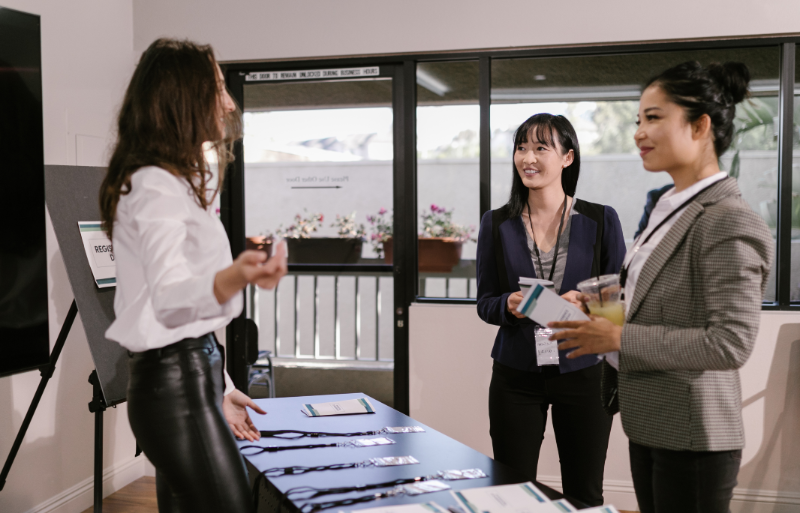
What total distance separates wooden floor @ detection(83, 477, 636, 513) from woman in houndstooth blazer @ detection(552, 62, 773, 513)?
2513 mm

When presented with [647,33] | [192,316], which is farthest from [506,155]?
[192,316]

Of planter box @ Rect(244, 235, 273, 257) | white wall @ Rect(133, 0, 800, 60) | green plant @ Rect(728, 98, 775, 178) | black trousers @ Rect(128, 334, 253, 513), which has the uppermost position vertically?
white wall @ Rect(133, 0, 800, 60)

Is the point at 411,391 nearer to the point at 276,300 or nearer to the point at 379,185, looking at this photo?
the point at 379,185

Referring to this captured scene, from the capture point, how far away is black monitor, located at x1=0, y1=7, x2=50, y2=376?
233 centimetres

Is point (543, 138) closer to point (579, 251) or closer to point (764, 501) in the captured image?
point (579, 251)

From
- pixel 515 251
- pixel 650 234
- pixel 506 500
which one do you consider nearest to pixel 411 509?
pixel 506 500

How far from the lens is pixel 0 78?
2318 millimetres

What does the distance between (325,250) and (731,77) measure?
2573 millimetres

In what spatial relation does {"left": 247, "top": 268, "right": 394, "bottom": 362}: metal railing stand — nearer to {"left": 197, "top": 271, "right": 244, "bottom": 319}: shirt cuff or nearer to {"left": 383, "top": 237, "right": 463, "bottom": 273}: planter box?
{"left": 383, "top": 237, "right": 463, "bottom": 273}: planter box

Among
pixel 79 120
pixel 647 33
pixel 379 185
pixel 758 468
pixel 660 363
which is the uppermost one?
pixel 647 33

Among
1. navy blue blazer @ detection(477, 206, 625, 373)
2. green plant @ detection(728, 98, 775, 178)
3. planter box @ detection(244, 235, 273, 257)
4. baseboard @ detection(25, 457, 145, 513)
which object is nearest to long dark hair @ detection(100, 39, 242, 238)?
navy blue blazer @ detection(477, 206, 625, 373)

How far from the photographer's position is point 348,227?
137 inches

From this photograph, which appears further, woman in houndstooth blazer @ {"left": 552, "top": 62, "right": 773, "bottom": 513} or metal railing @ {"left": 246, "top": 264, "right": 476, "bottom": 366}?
metal railing @ {"left": 246, "top": 264, "right": 476, "bottom": 366}

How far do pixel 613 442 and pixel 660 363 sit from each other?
6.39 feet
